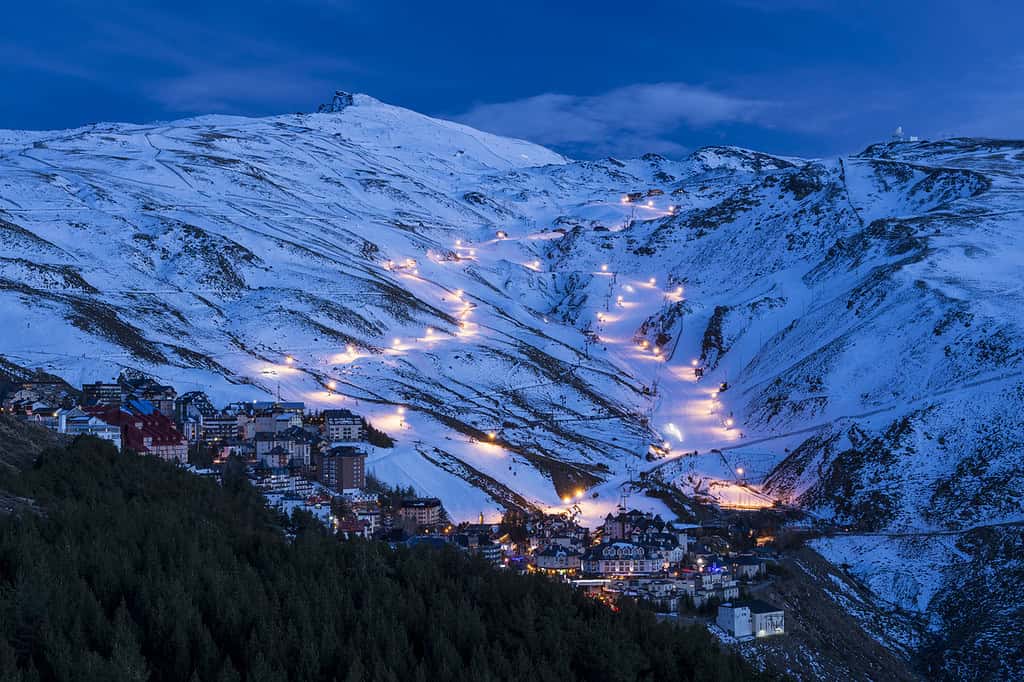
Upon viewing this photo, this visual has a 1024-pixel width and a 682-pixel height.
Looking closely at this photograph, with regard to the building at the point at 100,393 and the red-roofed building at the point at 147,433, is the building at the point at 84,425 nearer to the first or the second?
the red-roofed building at the point at 147,433

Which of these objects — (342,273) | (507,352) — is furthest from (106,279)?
(507,352)

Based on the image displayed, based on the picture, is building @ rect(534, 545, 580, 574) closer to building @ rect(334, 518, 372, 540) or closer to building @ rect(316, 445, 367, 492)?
building @ rect(334, 518, 372, 540)

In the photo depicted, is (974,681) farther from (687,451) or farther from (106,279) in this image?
(106,279)

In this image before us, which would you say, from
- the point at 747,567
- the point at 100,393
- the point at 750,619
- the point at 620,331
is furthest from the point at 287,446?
A: the point at 620,331

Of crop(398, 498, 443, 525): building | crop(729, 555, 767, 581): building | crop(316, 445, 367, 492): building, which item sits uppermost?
crop(316, 445, 367, 492): building

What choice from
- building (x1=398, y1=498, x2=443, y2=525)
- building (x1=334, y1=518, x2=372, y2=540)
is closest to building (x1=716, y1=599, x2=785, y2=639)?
building (x1=334, y1=518, x2=372, y2=540)

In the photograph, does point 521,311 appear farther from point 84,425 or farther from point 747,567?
point 747,567
